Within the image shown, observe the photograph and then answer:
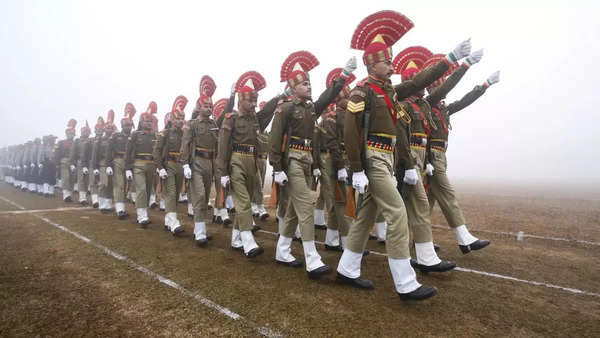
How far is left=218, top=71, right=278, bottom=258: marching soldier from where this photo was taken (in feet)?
16.8

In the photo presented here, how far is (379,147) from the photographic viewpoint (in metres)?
3.62

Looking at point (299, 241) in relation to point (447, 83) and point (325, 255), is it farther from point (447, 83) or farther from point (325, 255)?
point (447, 83)

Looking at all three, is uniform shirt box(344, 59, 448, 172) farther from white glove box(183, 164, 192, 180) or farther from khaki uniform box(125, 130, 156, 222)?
khaki uniform box(125, 130, 156, 222)

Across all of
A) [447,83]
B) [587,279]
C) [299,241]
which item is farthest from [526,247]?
[299,241]

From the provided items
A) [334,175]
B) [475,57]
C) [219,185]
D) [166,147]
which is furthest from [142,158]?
[475,57]

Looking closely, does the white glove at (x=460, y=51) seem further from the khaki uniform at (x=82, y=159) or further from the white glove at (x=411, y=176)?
the khaki uniform at (x=82, y=159)

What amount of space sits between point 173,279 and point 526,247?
5760mm

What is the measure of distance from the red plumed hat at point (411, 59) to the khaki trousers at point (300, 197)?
2454mm

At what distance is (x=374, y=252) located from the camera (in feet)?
17.8

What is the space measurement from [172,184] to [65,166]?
8853mm

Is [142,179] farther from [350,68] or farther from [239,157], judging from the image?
[350,68]

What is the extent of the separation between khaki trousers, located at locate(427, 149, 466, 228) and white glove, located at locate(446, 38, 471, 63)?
1.81 m

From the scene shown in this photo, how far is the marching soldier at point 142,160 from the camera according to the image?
778 centimetres

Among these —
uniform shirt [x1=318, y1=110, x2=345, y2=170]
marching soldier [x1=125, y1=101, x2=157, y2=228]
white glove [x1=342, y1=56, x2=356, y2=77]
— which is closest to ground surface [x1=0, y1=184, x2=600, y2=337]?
uniform shirt [x1=318, y1=110, x2=345, y2=170]
